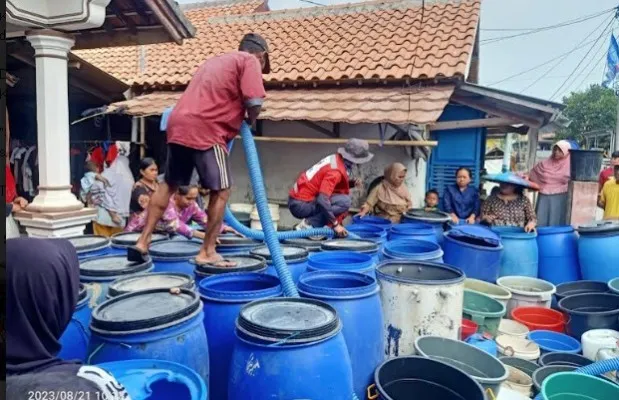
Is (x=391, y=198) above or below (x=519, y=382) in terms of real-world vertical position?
above

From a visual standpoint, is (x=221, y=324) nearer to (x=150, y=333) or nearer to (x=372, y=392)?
(x=150, y=333)

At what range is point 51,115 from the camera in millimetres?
4488

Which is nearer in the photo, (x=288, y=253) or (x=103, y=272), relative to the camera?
(x=103, y=272)

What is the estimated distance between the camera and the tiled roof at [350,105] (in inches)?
236

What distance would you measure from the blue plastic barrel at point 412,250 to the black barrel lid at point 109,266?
6.58 ft

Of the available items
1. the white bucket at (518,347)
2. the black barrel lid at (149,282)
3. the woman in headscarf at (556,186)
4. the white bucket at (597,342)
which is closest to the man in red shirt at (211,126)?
the black barrel lid at (149,282)

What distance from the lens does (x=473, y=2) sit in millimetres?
8695

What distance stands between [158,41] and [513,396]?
493 centimetres

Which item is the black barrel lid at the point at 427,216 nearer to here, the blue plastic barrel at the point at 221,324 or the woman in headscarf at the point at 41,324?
the blue plastic barrel at the point at 221,324

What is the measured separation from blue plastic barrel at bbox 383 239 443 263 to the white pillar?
3.27 m

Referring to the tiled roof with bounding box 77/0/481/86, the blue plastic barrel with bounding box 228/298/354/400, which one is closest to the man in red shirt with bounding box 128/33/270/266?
the blue plastic barrel with bounding box 228/298/354/400

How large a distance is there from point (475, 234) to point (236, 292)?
11.0 ft

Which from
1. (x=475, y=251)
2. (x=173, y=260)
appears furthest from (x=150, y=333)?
(x=475, y=251)

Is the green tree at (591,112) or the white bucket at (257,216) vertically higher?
the green tree at (591,112)
